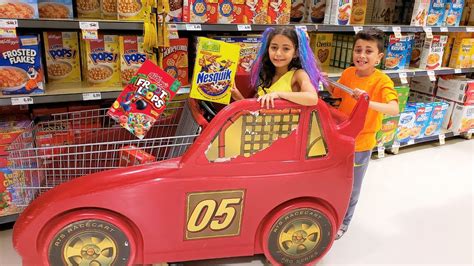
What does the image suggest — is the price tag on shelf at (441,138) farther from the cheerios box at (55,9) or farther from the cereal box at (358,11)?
the cheerios box at (55,9)

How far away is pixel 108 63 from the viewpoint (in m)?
2.41

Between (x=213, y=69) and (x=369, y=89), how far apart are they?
83 centimetres

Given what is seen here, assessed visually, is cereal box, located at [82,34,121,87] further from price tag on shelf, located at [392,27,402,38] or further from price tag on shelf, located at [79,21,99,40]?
price tag on shelf, located at [392,27,402,38]

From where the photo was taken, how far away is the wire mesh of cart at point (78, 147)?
191 cm

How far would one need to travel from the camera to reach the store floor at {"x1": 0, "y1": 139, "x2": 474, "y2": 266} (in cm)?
223

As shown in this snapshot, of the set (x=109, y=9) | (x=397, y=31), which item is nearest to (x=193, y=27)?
(x=109, y=9)

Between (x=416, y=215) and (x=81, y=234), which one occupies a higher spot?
(x=81, y=234)

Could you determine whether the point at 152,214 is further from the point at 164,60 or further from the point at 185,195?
the point at 164,60

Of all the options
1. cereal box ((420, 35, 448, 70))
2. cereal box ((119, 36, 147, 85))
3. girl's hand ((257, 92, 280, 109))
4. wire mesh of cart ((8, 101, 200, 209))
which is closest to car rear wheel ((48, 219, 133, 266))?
wire mesh of cart ((8, 101, 200, 209))

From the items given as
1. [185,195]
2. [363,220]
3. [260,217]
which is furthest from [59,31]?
[363,220]

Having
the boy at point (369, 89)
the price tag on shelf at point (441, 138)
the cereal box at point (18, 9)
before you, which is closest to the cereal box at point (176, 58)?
the cereal box at point (18, 9)

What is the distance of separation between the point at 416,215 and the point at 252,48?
1.55 meters

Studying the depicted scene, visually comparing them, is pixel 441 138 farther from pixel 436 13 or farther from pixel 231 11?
pixel 231 11

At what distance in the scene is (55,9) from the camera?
2260 millimetres
